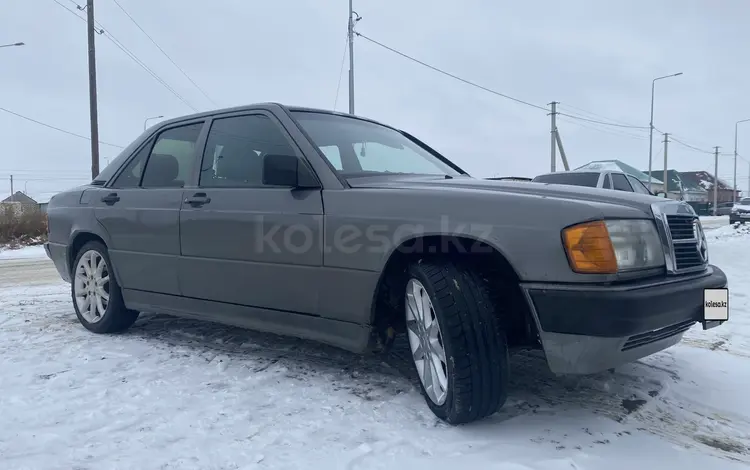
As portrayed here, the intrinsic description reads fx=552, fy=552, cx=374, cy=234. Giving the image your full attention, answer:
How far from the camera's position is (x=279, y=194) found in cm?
309

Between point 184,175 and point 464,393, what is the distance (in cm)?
241

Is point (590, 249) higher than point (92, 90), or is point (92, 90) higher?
point (92, 90)

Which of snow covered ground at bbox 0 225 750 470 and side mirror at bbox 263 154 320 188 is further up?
side mirror at bbox 263 154 320 188

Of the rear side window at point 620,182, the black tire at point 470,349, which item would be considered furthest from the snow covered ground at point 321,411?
the rear side window at point 620,182

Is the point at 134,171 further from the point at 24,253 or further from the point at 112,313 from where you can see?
the point at 24,253

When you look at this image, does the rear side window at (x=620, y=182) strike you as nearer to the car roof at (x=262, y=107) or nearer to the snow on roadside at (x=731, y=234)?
the snow on roadside at (x=731, y=234)

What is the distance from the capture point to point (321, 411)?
8.59ft

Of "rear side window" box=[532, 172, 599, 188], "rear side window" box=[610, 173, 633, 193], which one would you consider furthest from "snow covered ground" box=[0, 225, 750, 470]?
"rear side window" box=[610, 173, 633, 193]

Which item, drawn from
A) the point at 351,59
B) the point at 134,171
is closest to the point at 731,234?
the point at 351,59

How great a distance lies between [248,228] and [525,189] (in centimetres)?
155

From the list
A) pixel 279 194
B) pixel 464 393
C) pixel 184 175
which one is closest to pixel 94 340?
pixel 184 175

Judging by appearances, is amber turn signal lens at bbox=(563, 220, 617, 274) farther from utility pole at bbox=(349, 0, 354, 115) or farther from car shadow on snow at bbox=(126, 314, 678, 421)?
utility pole at bbox=(349, 0, 354, 115)

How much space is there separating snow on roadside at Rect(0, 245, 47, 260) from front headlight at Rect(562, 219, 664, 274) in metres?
14.2

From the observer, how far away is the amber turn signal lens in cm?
214
